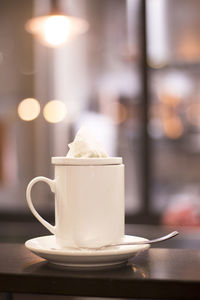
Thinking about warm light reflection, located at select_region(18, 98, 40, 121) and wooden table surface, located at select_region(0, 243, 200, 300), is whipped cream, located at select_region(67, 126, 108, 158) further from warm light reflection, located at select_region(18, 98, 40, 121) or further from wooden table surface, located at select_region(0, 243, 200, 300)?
warm light reflection, located at select_region(18, 98, 40, 121)

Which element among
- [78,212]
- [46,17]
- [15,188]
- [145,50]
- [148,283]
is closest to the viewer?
[148,283]

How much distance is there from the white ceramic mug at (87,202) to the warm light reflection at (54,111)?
2670mm

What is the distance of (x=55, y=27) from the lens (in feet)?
9.95

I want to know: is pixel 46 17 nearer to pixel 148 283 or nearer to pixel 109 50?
pixel 109 50

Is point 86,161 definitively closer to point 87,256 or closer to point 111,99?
point 87,256

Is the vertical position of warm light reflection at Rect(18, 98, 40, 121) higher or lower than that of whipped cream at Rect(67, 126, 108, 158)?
higher

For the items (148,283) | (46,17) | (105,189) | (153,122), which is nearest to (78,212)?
(105,189)

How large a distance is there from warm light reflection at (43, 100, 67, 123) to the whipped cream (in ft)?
8.65

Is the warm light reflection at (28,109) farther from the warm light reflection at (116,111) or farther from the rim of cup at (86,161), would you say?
the rim of cup at (86,161)

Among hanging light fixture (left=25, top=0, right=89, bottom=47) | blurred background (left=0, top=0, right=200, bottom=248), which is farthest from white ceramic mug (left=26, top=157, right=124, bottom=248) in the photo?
blurred background (left=0, top=0, right=200, bottom=248)

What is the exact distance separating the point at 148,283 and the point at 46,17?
2.48 m

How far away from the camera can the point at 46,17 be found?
2.94m

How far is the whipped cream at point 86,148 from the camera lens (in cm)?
78

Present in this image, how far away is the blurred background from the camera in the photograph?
3271mm
